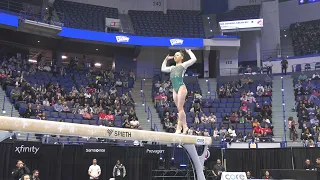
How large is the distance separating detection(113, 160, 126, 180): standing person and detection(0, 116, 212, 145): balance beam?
6282mm

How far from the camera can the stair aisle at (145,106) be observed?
19.7m

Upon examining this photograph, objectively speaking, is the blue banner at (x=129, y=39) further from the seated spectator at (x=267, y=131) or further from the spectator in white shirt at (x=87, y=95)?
the seated spectator at (x=267, y=131)

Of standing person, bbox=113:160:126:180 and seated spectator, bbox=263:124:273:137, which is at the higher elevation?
seated spectator, bbox=263:124:273:137

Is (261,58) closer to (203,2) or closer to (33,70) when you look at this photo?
(203,2)

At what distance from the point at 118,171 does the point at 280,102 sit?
12309mm

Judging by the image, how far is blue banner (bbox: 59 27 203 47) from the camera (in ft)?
73.2

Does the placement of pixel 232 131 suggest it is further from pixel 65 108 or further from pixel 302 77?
pixel 302 77

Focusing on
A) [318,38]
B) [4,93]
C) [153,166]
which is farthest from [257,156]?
[318,38]

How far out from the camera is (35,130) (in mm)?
4543

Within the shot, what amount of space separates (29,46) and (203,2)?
14.0 m

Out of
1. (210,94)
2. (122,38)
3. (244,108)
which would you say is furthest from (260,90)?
(122,38)

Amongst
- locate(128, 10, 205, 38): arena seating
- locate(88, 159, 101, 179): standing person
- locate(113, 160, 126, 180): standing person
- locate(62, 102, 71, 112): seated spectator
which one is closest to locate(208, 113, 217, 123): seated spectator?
locate(113, 160, 126, 180): standing person

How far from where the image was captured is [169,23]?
27.4m

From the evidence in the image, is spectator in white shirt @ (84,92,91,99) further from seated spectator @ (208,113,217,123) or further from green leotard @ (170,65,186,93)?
green leotard @ (170,65,186,93)
